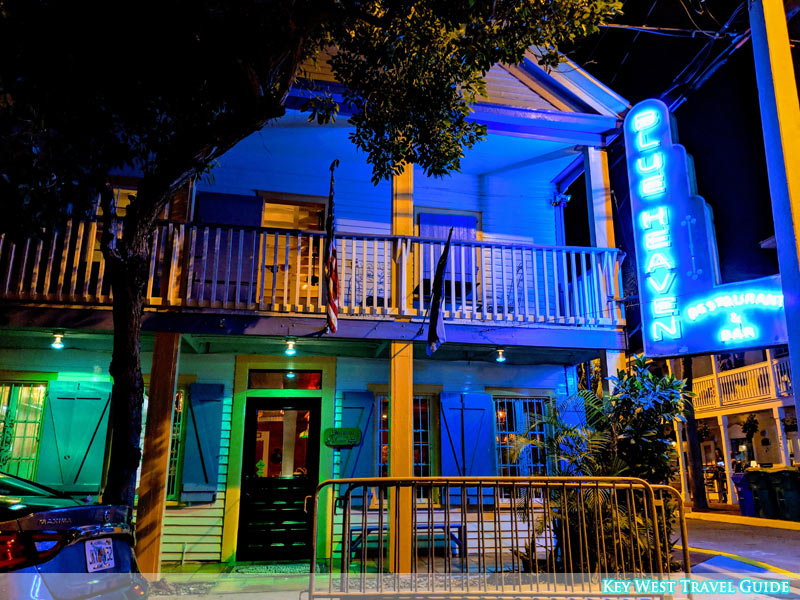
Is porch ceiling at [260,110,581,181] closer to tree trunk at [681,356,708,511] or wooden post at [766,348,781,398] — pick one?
tree trunk at [681,356,708,511]

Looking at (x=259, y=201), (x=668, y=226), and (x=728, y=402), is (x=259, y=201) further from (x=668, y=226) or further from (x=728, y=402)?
(x=728, y=402)

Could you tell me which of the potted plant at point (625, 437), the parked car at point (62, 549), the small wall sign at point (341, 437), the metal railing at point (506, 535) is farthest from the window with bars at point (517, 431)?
the parked car at point (62, 549)

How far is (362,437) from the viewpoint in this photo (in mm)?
10078

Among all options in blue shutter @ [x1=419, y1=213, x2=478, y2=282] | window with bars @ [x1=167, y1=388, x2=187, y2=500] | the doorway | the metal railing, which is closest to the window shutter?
window with bars @ [x1=167, y1=388, x2=187, y2=500]

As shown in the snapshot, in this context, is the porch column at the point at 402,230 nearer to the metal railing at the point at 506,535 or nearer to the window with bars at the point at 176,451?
the metal railing at the point at 506,535

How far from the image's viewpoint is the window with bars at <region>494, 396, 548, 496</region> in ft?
35.2

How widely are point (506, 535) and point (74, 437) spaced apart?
7183mm

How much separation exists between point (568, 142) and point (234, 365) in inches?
269

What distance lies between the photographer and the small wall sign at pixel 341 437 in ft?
32.7

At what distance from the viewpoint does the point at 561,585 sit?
5785mm

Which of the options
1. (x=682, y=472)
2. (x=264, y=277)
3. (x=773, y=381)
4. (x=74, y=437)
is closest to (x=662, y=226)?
(x=264, y=277)

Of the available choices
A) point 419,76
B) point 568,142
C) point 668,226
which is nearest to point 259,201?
point 419,76

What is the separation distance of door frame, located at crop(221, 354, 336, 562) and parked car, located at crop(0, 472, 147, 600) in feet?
17.4

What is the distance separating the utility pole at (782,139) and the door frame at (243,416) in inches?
276
